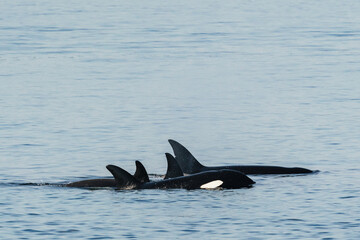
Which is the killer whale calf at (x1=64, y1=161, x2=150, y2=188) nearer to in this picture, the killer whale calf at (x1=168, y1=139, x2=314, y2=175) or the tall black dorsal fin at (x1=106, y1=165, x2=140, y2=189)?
the tall black dorsal fin at (x1=106, y1=165, x2=140, y2=189)

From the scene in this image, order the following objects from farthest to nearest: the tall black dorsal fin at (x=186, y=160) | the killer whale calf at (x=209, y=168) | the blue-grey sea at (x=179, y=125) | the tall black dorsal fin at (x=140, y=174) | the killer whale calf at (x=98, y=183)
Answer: the tall black dorsal fin at (x=186, y=160) → the killer whale calf at (x=209, y=168) → the killer whale calf at (x=98, y=183) → the tall black dorsal fin at (x=140, y=174) → the blue-grey sea at (x=179, y=125)

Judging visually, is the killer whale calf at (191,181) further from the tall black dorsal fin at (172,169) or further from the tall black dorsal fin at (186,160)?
the tall black dorsal fin at (186,160)

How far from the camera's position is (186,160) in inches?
945

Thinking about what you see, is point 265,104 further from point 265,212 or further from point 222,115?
point 265,212

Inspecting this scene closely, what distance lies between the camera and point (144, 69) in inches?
1828

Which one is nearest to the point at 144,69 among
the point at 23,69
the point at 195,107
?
the point at 23,69

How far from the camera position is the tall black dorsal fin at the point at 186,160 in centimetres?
2386

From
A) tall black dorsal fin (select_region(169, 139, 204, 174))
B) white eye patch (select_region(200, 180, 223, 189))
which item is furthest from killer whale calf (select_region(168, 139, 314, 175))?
white eye patch (select_region(200, 180, 223, 189))

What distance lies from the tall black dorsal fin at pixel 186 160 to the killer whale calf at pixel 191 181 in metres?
2.29

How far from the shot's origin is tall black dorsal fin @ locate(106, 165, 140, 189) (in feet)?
68.6

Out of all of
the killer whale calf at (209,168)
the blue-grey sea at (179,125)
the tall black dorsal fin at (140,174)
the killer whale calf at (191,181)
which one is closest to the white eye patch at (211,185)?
the killer whale calf at (191,181)

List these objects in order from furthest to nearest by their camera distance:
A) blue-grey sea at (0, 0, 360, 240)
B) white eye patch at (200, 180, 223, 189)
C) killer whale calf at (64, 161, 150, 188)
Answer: killer whale calf at (64, 161, 150, 188)
white eye patch at (200, 180, 223, 189)
blue-grey sea at (0, 0, 360, 240)

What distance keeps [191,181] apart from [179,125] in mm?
10198

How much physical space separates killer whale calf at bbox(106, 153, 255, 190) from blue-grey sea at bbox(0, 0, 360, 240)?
24cm
